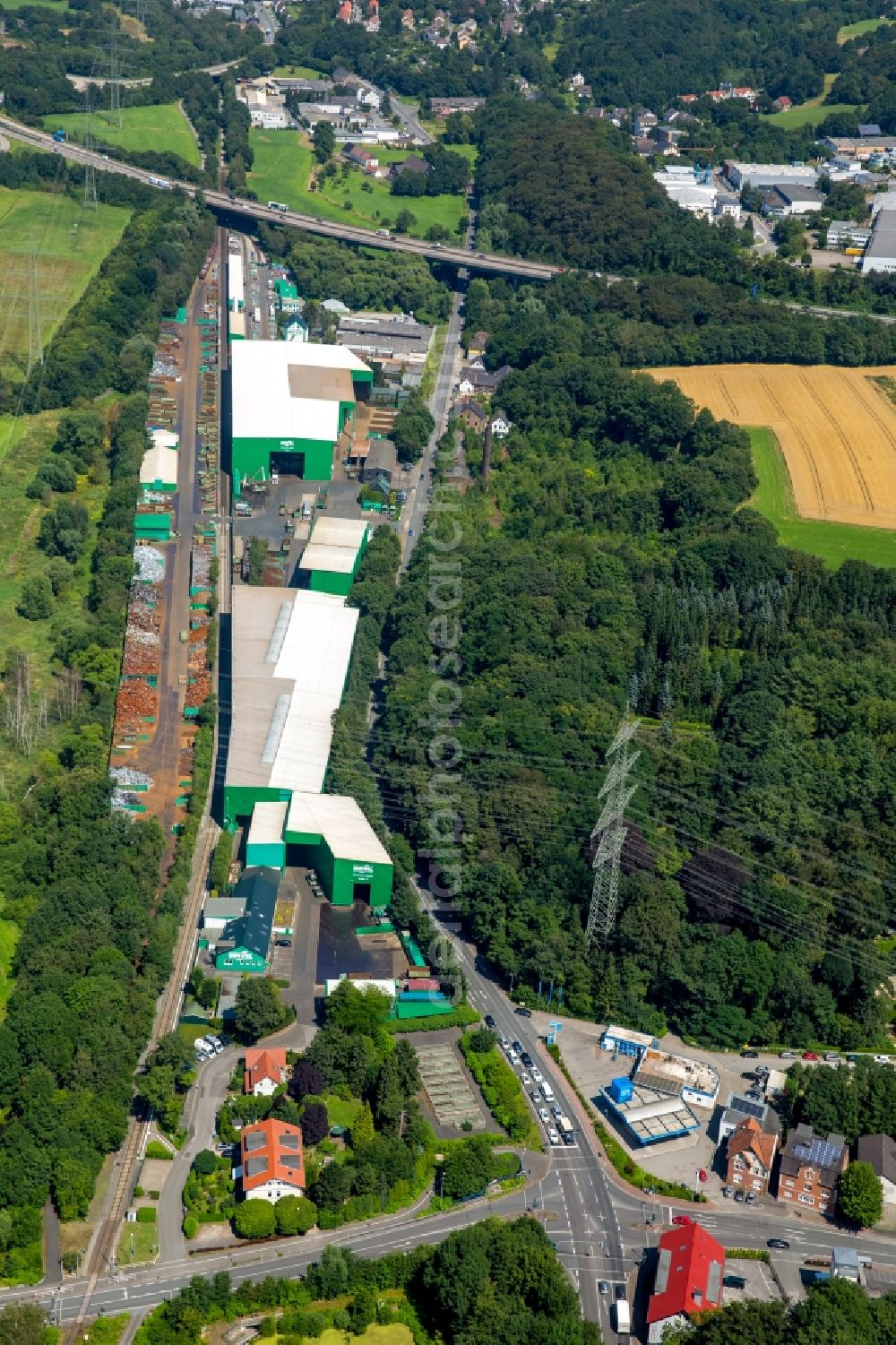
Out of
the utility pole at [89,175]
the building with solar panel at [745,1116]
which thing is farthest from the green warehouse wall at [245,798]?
the utility pole at [89,175]

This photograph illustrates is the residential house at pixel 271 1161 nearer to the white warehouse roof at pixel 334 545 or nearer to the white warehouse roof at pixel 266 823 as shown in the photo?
the white warehouse roof at pixel 266 823

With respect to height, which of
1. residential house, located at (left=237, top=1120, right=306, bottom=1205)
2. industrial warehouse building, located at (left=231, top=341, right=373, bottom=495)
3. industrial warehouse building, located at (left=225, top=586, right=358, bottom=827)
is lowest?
residential house, located at (left=237, top=1120, right=306, bottom=1205)

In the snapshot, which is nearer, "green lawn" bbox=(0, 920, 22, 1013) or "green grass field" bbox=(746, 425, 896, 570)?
"green lawn" bbox=(0, 920, 22, 1013)

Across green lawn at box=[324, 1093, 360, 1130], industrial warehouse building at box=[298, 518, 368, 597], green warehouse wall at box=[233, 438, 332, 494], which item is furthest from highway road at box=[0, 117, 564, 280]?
green lawn at box=[324, 1093, 360, 1130]

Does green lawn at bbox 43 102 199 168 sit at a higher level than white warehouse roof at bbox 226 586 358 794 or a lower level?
higher

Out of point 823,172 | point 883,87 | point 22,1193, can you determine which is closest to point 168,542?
point 22,1193

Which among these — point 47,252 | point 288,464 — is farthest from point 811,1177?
point 47,252

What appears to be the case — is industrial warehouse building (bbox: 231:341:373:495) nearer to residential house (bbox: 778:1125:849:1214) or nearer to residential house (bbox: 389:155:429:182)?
residential house (bbox: 389:155:429:182)
